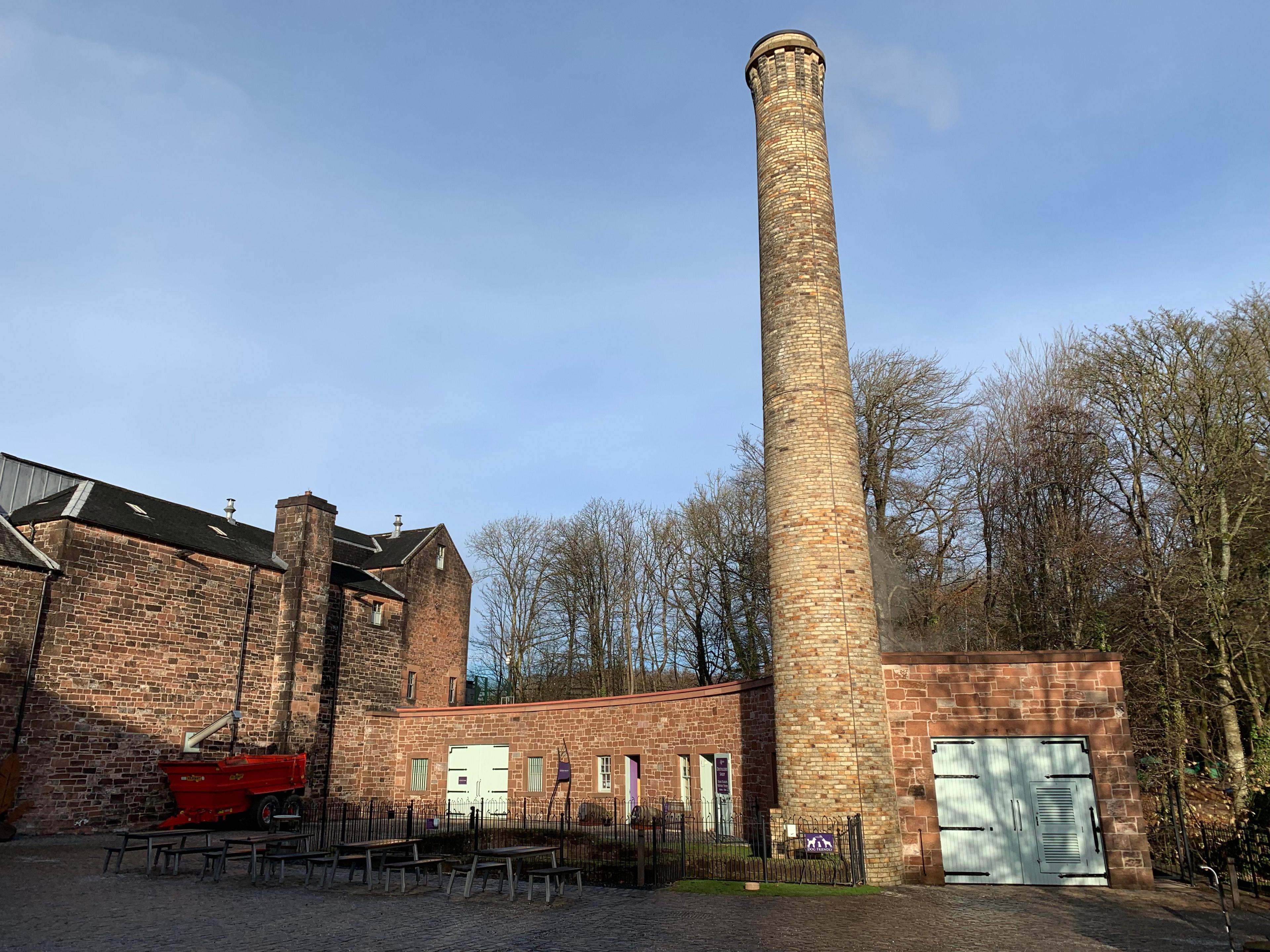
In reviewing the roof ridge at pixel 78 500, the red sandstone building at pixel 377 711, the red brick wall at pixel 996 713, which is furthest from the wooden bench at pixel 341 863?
the roof ridge at pixel 78 500

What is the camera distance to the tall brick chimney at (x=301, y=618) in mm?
23219

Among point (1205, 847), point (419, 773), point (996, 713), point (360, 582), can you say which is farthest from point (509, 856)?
point (360, 582)

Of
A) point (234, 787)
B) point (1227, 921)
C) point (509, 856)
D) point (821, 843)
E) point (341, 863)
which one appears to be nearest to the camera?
point (1227, 921)

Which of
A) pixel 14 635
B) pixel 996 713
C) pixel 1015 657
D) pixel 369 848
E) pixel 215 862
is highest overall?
pixel 14 635

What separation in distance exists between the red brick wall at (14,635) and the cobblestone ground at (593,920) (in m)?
7.20

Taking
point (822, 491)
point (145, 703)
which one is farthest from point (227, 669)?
point (822, 491)

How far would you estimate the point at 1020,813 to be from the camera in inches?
487

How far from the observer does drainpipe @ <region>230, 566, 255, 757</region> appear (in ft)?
73.1

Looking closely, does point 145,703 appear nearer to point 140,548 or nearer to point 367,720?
point 140,548

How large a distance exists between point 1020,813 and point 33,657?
19.5 metres

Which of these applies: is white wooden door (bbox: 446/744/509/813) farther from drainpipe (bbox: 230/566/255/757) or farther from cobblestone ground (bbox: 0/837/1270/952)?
cobblestone ground (bbox: 0/837/1270/952)

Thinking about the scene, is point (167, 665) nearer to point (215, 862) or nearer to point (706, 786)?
point (215, 862)

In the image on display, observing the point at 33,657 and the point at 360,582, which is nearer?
the point at 33,657

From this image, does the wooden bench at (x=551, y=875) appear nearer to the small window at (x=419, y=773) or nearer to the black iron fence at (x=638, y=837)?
the black iron fence at (x=638, y=837)
